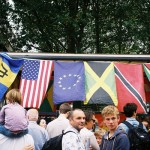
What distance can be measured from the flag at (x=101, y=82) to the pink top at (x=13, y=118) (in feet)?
10.6

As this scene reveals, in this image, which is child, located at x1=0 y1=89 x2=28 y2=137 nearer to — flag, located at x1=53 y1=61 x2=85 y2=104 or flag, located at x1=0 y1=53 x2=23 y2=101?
flag, located at x1=0 y1=53 x2=23 y2=101

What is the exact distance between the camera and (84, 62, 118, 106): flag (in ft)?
27.5

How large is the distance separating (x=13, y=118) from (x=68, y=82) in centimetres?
337

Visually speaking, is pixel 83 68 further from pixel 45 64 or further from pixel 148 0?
pixel 148 0

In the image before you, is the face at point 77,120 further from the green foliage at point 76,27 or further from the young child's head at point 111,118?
the green foliage at point 76,27

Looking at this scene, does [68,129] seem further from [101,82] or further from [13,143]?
[101,82]

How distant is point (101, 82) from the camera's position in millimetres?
8539

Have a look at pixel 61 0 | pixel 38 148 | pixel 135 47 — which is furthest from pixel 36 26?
pixel 38 148

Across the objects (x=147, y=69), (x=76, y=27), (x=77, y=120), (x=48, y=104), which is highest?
(x=76, y=27)

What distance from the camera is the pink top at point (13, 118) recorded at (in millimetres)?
5102

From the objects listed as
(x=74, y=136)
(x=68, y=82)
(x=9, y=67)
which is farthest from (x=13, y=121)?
(x=68, y=82)

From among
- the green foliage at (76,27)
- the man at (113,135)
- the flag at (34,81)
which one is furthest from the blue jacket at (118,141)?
the green foliage at (76,27)

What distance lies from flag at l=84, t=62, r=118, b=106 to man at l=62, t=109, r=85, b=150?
11.1 ft

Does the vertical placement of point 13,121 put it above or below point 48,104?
below
